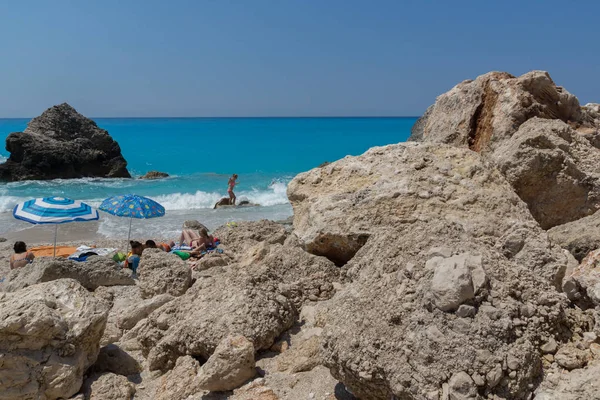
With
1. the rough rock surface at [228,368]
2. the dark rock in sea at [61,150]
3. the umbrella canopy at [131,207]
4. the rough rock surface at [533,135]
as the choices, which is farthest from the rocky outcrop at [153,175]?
the rough rock surface at [228,368]

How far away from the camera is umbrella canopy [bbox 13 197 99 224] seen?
9.42 m

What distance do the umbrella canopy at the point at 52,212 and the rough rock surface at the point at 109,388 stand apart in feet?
20.7

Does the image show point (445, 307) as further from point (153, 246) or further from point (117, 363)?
point (153, 246)

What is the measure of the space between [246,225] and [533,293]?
625cm

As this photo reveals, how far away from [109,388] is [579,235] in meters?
3.76

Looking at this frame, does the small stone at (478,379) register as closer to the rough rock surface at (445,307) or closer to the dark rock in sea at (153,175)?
the rough rock surface at (445,307)

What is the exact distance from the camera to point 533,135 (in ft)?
15.1

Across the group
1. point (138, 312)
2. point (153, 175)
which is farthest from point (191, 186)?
point (138, 312)

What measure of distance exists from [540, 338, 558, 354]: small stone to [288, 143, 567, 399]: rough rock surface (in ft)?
0.16

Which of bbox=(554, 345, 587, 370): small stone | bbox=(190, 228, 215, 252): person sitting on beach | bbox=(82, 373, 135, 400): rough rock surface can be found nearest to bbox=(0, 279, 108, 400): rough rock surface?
bbox=(82, 373, 135, 400): rough rock surface

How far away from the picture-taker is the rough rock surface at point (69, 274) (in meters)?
6.46

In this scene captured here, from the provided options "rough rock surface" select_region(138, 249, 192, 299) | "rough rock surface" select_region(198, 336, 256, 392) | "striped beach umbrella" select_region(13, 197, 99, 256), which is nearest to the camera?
"rough rock surface" select_region(198, 336, 256, 392)

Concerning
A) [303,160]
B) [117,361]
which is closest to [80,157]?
[303,160]

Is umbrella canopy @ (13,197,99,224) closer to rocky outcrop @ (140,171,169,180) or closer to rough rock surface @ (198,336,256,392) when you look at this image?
rough rock surface @ (198,336,256,392)
